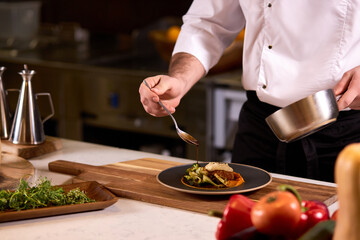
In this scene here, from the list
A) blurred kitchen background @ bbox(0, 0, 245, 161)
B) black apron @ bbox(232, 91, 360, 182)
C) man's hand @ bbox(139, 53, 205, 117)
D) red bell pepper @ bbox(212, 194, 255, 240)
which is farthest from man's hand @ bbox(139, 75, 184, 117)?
blurred kitchen background @ bbox(0, 0, 245, 161)

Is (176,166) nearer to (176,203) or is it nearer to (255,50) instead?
(176,203)

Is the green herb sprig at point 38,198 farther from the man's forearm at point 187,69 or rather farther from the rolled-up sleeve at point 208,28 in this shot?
the rolled-up sleeve at point 208,28

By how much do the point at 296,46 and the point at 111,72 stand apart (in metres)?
1.61

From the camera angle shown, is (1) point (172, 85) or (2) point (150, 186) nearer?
(2) point (150, 186)

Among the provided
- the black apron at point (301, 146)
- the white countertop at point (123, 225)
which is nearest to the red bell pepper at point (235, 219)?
the white countertop at point (123, 225)

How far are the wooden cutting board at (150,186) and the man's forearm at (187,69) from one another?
0.25 metres

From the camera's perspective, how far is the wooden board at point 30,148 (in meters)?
1.65

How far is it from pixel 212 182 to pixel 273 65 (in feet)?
1.56

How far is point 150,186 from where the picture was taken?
1.36 metres

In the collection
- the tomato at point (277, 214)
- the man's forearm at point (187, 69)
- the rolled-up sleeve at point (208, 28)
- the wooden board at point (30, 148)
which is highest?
the rolled-up sleeve at point (208, 28)

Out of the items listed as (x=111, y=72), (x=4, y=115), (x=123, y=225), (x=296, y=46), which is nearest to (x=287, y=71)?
(x=296, y=46)

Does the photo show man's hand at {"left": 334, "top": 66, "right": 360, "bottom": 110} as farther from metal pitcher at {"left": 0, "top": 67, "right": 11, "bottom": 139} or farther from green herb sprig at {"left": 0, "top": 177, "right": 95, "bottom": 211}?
metal pitcher at {"left": 0, "top": 67, "right": 11, "bottom": 139}

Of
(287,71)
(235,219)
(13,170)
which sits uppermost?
(287,71)

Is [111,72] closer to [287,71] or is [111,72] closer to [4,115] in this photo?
[4,115]
